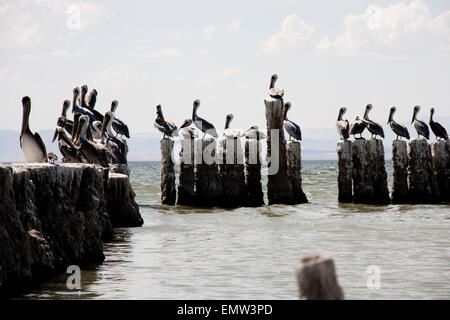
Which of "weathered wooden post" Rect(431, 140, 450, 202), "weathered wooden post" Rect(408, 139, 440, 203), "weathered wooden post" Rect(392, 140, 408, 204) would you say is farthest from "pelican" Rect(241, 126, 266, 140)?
"weathered wooden post" Rect(431, 140, 450, 202)

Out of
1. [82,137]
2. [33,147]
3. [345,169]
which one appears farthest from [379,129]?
[33,147]

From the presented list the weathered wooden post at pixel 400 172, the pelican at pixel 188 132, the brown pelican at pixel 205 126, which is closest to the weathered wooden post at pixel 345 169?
the weathered wooden post at pixel 400 172

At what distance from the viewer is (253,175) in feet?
65.9

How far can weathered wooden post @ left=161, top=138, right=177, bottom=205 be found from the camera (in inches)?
800

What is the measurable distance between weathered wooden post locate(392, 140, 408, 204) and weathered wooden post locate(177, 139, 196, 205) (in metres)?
5.36

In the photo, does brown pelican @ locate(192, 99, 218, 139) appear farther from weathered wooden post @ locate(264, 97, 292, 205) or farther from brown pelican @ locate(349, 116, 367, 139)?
brown pelican @ locate(349, 116, 367, 139)

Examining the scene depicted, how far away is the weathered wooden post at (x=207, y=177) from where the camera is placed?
19.7 m

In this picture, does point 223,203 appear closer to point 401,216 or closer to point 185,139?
point 185,139

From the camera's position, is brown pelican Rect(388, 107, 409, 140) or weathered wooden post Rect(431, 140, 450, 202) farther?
brown pelican Rect(388, 107, 409, 140)

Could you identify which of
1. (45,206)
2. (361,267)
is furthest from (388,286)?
(45,206)

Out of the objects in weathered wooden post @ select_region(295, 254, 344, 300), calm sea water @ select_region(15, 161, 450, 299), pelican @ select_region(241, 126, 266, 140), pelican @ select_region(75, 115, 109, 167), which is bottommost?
calm sea water @ select_region(15, 161, 450, 299)

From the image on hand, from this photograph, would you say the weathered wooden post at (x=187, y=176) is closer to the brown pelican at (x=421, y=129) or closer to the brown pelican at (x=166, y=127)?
the brown pelican at (x=166, y=127)

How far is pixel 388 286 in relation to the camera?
8953 mm

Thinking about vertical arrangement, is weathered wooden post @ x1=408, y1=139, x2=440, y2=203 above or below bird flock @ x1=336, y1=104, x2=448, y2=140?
below
